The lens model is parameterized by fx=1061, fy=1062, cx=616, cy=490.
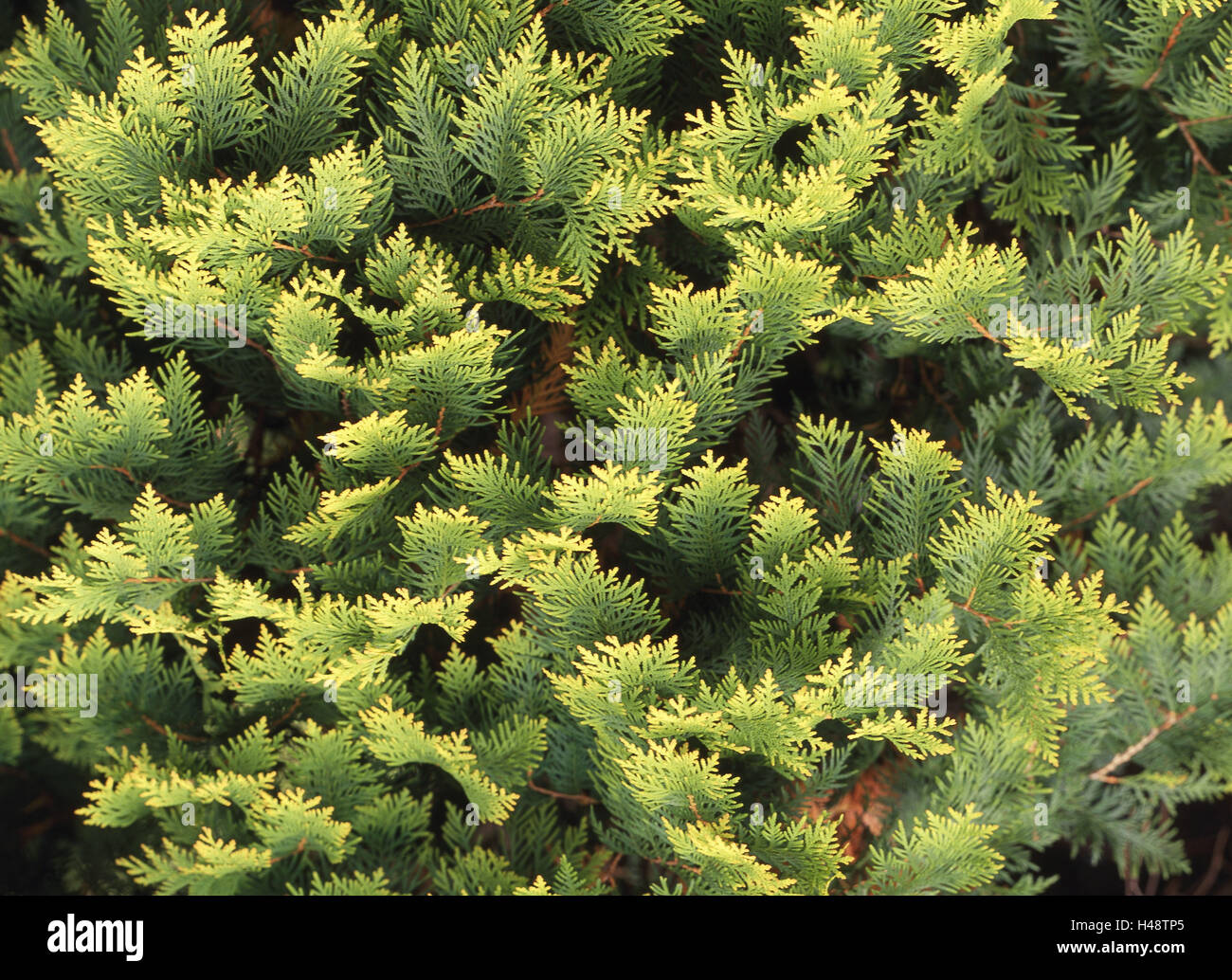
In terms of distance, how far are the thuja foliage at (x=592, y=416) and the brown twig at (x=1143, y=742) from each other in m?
0.09

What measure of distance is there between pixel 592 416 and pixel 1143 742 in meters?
1.15

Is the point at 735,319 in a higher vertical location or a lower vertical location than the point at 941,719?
higher

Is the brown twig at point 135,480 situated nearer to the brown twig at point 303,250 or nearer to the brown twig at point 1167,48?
the brown twig at point 303,250

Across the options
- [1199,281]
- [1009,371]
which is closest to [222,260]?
[1009,371]

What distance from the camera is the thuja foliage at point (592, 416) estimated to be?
1297 millimetres

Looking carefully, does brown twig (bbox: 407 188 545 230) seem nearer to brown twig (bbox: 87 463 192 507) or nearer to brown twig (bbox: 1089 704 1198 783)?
brown twig (bbox: 87 463 192 507)

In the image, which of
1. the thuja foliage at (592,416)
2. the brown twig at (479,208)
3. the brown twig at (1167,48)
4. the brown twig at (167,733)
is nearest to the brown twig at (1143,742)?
the thuja foliage at (592,416)

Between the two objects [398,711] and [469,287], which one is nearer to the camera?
[469,287]

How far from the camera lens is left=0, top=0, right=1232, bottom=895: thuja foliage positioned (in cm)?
130

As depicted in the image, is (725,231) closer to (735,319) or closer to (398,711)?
(735,319)

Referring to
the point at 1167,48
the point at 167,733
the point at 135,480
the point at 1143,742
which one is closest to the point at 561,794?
the point at 167,733

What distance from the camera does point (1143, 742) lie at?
71.3 inches

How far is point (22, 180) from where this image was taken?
1.67 meters

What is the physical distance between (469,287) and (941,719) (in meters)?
0.94
